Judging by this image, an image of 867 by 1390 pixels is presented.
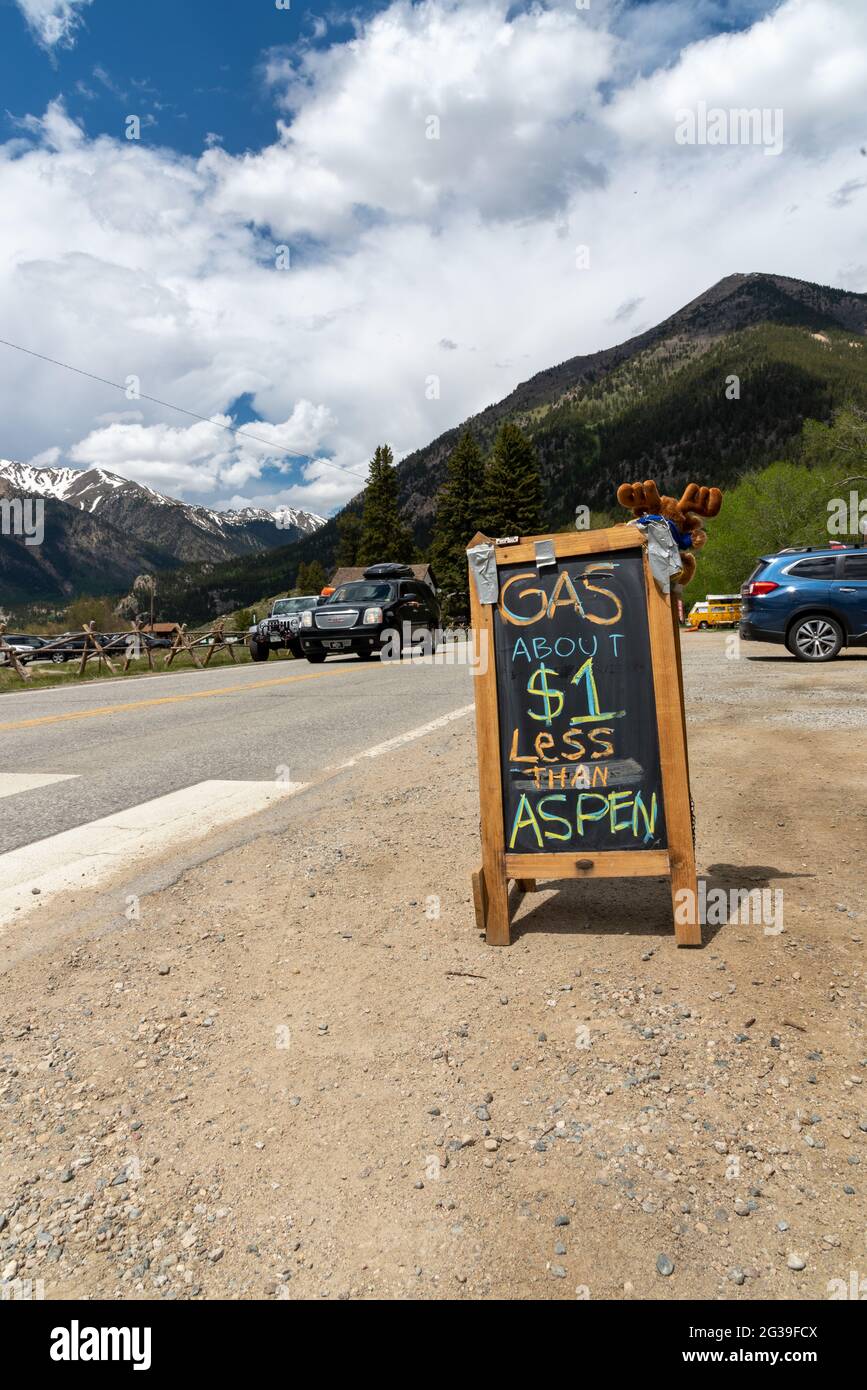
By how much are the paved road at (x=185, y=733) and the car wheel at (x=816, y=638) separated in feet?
18.9

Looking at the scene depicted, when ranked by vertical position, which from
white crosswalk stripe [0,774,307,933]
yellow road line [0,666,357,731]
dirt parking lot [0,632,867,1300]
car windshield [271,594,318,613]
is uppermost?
car windshield [271,594,318,613]

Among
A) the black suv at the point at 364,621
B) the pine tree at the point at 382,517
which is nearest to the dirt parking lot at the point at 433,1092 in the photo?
the black suv at the point at 364,621

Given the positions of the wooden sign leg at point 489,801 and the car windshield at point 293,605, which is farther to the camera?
the car windshield at point 293,605

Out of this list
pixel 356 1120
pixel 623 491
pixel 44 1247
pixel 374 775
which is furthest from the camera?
pixel 374 775

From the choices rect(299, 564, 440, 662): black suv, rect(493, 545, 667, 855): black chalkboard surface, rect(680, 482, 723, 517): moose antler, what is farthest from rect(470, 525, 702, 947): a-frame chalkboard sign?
rect(299, 564, 440, 662): black suv

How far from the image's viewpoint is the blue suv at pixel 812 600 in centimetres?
1312

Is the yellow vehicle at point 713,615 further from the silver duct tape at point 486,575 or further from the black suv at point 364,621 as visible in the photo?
the silver duct tape at point 486,575

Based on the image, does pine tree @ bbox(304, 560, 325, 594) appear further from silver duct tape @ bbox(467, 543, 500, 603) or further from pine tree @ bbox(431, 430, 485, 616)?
silver duct tape @ bbox(467, 543, 500, 603)

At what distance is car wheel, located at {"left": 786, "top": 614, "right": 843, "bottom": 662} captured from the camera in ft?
44.1
